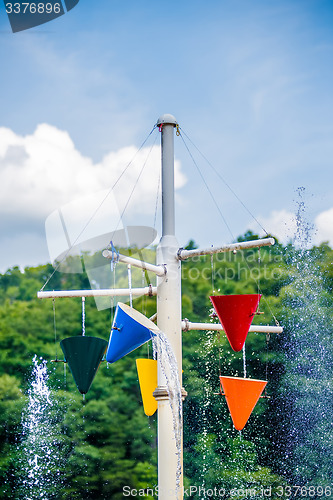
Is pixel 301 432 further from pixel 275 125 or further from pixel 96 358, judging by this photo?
pixel 96 358

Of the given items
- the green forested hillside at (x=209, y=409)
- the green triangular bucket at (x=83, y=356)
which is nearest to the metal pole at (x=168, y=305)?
the green triangular bucket at (x=83, y=356)

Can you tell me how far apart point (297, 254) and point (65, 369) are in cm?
586

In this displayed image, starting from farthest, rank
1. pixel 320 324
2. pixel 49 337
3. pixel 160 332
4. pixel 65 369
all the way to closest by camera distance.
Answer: pixel 49 337, pixel 65 369, pixel 320 324, pixel 160 332

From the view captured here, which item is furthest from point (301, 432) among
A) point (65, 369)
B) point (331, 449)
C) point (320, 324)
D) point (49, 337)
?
point (49, 337)

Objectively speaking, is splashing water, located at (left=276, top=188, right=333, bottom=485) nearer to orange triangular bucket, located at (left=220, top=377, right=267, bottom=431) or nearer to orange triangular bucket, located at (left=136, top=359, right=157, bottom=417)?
orange triangular bucket, located at (left=220, top=377, right=267, bottom=431)

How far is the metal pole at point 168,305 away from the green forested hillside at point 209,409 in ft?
23.8

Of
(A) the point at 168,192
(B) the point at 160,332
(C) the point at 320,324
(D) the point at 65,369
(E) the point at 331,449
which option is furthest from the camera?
(D) the point at 65,369

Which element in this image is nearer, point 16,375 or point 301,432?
point 301,432

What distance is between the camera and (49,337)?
15.7 metres

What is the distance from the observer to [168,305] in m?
5.04

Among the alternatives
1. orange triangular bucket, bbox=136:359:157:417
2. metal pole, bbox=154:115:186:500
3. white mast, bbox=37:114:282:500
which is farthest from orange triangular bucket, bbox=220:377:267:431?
metal pole, bbox=154:115:186:500

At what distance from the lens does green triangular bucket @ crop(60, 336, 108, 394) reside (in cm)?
513

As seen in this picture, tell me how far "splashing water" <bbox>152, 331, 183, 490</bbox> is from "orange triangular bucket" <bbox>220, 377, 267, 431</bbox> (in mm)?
904

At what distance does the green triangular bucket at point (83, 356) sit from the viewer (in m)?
5.13
